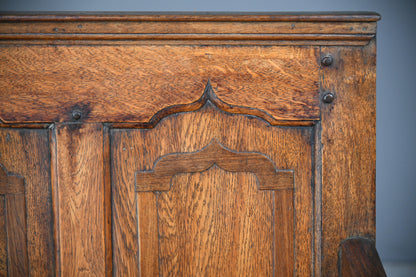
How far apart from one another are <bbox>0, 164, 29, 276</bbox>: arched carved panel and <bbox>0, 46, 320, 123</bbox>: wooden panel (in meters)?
0.16

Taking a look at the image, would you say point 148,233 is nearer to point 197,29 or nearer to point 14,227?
point 14,227

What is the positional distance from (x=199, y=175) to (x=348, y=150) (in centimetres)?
35

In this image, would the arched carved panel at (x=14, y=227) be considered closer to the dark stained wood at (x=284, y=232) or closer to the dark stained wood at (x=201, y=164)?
the dark stained wood at (x=201, y=164)

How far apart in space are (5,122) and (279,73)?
2.09 feet

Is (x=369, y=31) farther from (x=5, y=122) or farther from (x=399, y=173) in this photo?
(x=5, y=122)

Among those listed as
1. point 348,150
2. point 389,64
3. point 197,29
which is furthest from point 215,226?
point 389,64

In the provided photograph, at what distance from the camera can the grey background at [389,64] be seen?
1386 millimetres

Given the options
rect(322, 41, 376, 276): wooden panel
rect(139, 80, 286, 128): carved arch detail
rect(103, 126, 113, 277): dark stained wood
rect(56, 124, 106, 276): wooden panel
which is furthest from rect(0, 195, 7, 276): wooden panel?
rect(322, 41, 376, 276): wooden panel

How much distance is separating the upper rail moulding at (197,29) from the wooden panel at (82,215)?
0.89ft

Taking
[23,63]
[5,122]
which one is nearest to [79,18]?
[23,63]

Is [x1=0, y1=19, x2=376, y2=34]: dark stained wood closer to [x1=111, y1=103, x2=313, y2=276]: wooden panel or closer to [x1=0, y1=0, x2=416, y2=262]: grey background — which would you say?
[x1=111, y1=103, x2=313, y2=276]: wooden panel

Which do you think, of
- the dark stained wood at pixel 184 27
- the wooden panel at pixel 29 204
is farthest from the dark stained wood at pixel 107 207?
the dark stained wood at pixel 184 27

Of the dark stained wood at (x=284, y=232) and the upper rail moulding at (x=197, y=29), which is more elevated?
the upper rail moulding at (x=197, y=29)

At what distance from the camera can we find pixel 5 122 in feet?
3.07
